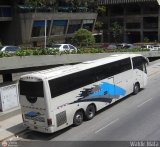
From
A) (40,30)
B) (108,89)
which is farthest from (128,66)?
(40,30)

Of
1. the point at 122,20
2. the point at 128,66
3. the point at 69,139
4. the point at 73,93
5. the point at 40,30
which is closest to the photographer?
the point at 69,139

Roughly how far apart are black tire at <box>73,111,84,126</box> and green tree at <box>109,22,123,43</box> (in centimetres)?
6847

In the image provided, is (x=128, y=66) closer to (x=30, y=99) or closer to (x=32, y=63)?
(x=32, y=63)

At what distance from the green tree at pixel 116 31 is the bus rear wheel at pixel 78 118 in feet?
225

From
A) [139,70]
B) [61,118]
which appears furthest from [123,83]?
[61,118]

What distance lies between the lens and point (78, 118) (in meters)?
19.7

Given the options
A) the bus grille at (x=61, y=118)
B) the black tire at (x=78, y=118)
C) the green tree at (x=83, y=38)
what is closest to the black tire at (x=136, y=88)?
the black tire at (x=78, y=118)

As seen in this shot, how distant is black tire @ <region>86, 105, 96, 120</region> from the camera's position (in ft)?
66.9

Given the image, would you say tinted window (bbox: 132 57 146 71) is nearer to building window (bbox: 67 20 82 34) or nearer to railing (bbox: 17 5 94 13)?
railing (bbox: 17 5 94 13)

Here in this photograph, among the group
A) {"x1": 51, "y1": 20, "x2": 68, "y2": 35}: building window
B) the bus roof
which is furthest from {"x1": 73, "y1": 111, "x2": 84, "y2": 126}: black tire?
{"x1": 51, "y1": 20, "x2": 68, "y2": 35}: building window

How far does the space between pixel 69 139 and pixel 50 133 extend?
4.99 feet

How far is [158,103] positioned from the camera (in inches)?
898

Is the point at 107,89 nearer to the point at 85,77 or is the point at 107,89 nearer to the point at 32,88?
the point at 85,77

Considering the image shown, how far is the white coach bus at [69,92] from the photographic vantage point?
58.4 ft
